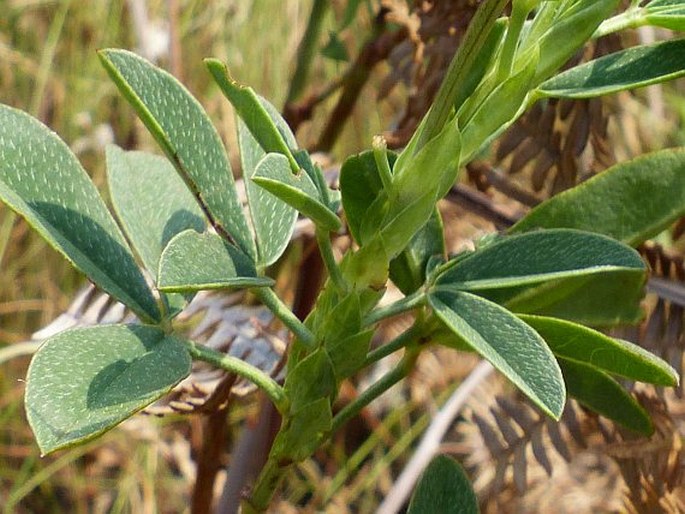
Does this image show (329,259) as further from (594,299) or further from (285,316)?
(594,299)

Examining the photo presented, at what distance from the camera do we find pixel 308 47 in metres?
1.04

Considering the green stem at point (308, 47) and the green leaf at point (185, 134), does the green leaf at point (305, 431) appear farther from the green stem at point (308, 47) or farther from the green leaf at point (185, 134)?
the green stem at point (308, 47)

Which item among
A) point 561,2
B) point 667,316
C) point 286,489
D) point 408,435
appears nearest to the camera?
point 561,2

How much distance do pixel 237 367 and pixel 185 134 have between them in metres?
0.12

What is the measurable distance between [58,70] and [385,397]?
33.7 inches

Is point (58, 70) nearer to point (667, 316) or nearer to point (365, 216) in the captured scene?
point (667, 316)

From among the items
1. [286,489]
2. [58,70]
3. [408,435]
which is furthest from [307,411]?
[58,70]

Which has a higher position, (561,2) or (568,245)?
(561,2)

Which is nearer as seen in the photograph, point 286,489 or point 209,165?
point 209,165

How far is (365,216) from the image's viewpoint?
0.49 metres

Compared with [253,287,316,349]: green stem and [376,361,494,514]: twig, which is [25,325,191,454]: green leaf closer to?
[253,287,316,349]: green stem

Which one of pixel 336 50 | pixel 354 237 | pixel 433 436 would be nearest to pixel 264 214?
pixel 354 237

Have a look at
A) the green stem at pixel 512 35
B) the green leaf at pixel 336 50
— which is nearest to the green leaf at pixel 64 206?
the green stem at pixel 512 35

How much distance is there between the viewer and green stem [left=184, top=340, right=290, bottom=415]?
491 millimetres
